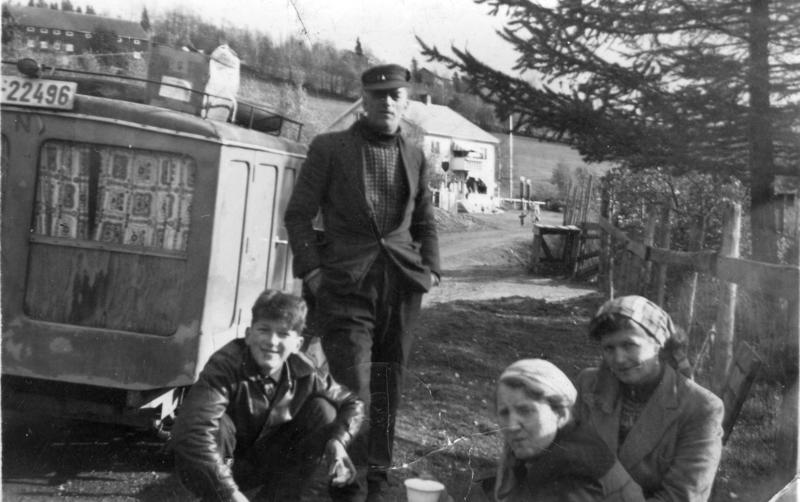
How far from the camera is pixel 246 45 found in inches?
144

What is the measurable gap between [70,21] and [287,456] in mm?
1946

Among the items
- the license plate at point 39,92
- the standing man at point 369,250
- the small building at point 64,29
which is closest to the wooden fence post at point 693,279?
the standing man at point 369,250

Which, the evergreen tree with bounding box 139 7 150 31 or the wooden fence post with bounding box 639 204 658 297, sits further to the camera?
the wooden fence post with bounding box 639 204 658 297

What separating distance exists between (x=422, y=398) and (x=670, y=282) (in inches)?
89.9

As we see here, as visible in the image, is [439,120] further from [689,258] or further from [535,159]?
[689,258]

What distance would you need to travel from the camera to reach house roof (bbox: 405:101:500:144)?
4109 mm

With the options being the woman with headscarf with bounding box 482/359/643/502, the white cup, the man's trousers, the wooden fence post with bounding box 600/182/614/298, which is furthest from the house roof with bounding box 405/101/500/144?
the wooden fence post with bounding box 600/182/614/298

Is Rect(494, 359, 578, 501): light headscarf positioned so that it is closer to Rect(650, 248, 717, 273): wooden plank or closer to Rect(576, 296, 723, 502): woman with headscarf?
Rect(576, 296, 723, 502): woman with headscarf

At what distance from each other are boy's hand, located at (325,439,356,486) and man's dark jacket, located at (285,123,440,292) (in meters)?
0.80

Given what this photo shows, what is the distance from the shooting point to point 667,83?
463 cm

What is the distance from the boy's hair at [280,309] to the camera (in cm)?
277

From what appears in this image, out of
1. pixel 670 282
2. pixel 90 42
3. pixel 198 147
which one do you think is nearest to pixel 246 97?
pixel 198 147

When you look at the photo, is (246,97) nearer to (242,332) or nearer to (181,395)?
(242,332)

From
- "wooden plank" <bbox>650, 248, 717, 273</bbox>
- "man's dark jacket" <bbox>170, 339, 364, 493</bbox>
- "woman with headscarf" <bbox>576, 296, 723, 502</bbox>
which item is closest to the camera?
"woman with headscarf" <bbox>576, 296, 723, 502</bbox>
